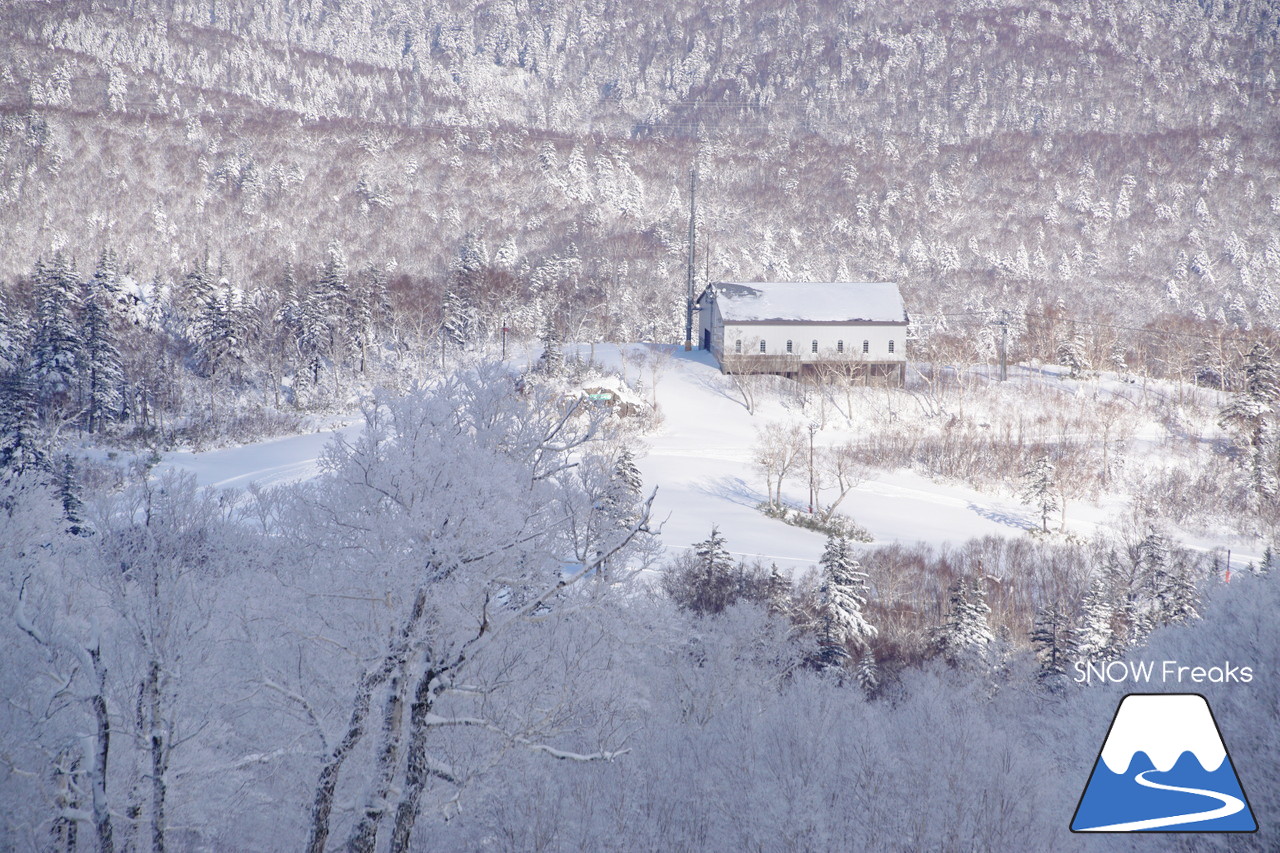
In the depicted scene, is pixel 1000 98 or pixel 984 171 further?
pixel 1000 98

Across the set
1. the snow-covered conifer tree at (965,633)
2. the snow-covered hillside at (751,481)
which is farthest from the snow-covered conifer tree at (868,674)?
the snow-covered hillside at (751,481)

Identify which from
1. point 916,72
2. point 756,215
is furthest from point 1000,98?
point 756,215

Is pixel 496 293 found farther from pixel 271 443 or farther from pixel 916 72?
pixel 916 72

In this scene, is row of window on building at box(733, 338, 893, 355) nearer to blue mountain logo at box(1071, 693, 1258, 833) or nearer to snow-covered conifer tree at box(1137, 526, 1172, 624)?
snow-covered conifer tree at box(1137, 526, 1172, 624)

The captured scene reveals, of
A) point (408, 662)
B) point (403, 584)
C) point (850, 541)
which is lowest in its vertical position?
point (850, 541)

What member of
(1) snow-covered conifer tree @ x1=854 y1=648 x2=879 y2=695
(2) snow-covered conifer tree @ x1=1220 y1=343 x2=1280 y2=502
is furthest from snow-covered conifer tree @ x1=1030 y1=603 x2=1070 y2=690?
(2) snow-covered conifer tree @ x1=1220 y1=343 x2=1280 y2=502
